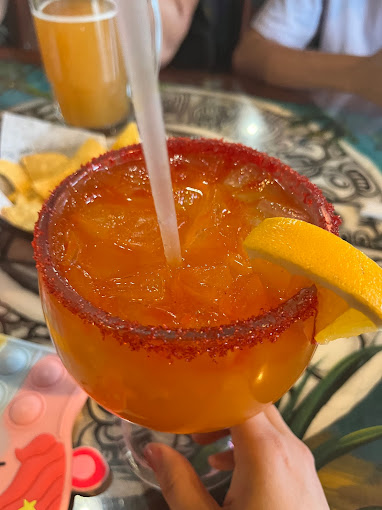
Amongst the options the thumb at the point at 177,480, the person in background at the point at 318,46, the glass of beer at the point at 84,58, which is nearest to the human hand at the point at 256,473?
the thumb at the point at 177,480

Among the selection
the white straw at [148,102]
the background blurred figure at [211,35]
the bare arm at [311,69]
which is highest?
the white straw at [148,102]

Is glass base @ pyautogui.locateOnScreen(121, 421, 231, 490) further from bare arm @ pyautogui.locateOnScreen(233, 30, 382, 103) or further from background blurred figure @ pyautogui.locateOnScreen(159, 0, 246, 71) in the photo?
background blurred figure @ pyautogui.locateOnScreen(159, 0, 246, 71)

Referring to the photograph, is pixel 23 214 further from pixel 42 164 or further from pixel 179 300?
pixel 179 300

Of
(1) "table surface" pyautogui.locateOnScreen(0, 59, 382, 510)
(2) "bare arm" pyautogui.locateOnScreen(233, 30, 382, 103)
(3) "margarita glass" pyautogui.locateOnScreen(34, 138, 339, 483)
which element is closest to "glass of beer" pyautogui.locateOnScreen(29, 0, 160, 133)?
(1) "table surface" pyautogui.locateOnScreen(0, 59, 382, 510)

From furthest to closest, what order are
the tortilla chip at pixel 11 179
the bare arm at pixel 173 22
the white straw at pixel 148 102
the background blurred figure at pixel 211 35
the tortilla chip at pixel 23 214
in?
the background blurred figure at pixel 211 35 < the bare arm at pixel 173 22 < the tortilla chip at pixel 11 179 < the tortilla chip at pixel 23 214 < the white straw at pixel 148 102

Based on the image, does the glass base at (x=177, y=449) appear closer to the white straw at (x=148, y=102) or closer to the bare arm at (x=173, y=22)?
the white straw at (x=148, y=102)

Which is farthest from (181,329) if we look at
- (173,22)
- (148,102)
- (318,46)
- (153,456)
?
(318,46)

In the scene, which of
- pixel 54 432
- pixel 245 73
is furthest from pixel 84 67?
pixel 54 432
